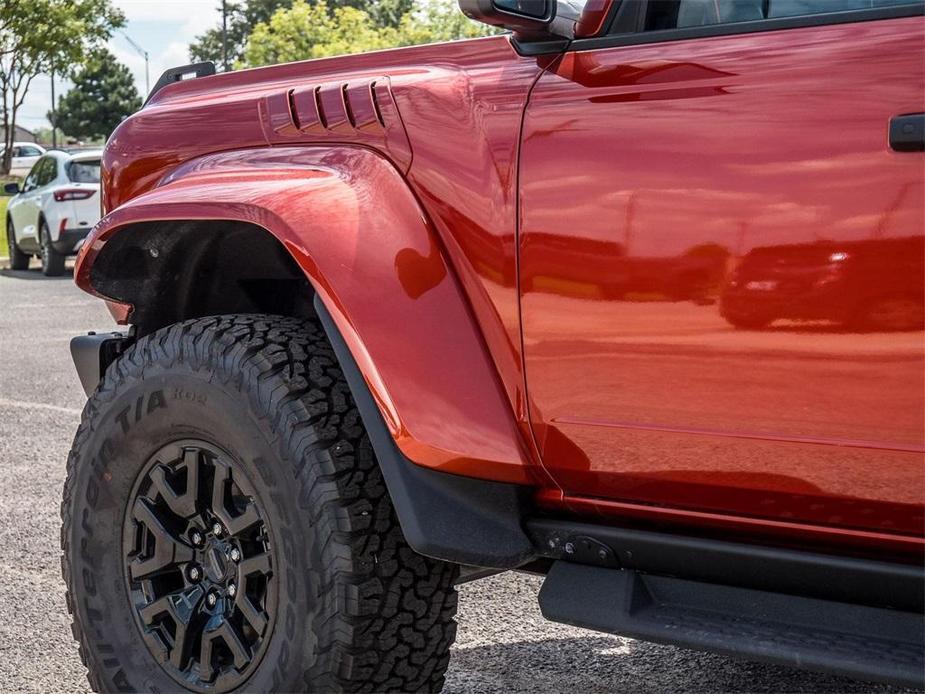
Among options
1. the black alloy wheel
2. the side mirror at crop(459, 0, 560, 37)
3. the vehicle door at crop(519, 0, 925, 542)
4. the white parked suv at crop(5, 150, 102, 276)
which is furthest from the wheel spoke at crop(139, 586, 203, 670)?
the white parked suv at crop(5, 150, 102, 276)

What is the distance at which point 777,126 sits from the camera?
212cm

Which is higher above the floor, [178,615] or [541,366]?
[541,366]

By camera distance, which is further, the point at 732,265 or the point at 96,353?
the point at 96,353

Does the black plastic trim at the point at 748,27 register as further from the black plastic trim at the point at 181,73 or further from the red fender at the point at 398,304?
the black plastic trim at the point at 181,73

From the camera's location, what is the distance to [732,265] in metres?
2.16

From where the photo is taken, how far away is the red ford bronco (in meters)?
2.08

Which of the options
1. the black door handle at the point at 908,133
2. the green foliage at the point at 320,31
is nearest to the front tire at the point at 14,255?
the black door handle at the point at 908,133

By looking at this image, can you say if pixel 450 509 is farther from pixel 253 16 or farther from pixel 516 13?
pixel 253 16

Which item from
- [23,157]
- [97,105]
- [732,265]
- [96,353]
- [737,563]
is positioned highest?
[732,265]

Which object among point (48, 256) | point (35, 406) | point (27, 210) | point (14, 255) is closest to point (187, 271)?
point (35, 406)

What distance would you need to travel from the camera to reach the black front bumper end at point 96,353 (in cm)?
334

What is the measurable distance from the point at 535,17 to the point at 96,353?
1543 millimetres

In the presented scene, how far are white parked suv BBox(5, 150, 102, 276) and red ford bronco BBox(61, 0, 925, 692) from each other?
551 inches

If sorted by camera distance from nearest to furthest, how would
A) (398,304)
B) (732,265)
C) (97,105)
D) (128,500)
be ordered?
(732,265) → (398,304) → (128,500) → (97,105)
